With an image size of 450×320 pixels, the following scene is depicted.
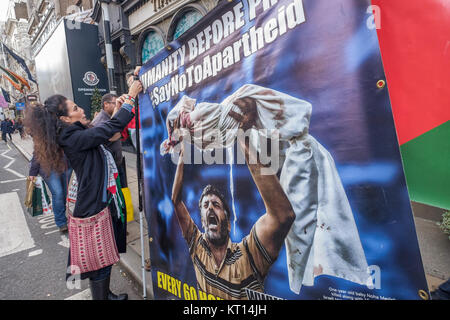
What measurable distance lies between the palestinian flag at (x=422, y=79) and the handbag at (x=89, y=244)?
7.01 ft

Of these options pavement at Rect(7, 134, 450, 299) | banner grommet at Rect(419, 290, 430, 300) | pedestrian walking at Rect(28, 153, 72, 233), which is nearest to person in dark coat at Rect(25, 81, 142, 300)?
pavement at Rect(7, 134, 450, 299)

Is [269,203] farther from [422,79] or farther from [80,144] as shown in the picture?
[80,144]

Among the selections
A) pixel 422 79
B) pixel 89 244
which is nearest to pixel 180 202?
pixel 89 244

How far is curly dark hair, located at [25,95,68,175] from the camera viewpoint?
1.87 m

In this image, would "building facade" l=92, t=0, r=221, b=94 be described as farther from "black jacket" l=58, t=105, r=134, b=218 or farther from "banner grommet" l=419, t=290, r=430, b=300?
"banner grommet" l=419, t=290, r=430, b=300

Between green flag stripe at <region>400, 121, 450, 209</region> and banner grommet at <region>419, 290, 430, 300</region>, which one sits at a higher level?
green flag stripe at <region>400, 121, 450, 209</region>

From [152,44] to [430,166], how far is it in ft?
26.9

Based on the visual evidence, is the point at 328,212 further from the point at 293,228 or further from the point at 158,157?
the point at 158,157

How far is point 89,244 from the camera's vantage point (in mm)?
1955

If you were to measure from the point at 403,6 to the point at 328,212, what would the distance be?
851 millimetres

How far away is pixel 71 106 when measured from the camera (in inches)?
80.6

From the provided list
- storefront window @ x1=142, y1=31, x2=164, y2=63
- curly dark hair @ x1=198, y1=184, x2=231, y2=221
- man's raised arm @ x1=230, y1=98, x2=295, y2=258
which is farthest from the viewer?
storefront window @ x1=142, y1=31, x2=164, y2=63

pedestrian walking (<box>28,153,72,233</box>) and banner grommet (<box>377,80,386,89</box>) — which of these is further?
pedestrian walking (<box>28,153,72,233</box>)

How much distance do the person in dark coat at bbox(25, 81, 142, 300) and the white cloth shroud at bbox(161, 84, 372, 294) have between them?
1.19 meters
